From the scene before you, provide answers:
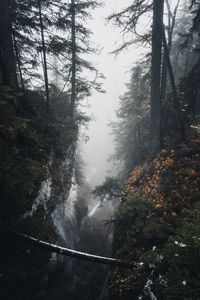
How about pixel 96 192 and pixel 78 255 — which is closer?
pixel 78 255

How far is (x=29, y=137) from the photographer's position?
10242mm

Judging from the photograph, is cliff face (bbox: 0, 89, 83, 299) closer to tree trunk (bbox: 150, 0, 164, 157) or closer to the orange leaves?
the orange leaves

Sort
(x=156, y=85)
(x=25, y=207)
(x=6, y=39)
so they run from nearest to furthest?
(x=25, y=207) → (x=6, y=39) → (x=156, y=85)

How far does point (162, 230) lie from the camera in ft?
27.2

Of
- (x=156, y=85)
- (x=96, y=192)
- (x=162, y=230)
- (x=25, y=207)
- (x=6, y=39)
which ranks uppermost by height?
(x=6, y=39)

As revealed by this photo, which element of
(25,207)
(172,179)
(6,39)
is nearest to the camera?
(25,207)

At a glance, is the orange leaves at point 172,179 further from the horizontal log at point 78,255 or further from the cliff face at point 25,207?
the cliff face at point 25,207

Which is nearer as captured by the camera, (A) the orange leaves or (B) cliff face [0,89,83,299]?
(B) cliff face [0,89,83,299]

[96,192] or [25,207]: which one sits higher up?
[25,207]

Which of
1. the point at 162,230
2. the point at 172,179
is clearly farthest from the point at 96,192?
the point at 162,230

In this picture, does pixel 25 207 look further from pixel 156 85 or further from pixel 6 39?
pixel 156 85

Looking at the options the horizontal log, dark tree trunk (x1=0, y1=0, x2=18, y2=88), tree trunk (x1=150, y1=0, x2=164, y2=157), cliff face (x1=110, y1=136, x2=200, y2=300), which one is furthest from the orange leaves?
dark tree trunk (x1=0, y1=0, x2=18, y2=88)

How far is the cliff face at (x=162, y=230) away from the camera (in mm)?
5430

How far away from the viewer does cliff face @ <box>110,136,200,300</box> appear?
17.8ft
